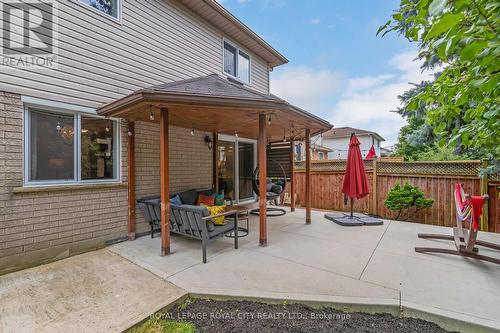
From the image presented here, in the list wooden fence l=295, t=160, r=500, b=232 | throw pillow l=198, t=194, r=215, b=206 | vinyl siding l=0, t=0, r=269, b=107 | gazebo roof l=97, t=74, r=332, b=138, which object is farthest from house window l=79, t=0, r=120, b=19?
wooden fence l=295, t=160, r=500, b=232

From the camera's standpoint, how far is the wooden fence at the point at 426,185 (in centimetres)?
583

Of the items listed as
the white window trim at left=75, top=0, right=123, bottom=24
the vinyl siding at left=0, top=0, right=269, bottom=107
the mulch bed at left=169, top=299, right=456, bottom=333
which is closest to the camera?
the mulch bed at left=169, top=299, right=456, bottom=333

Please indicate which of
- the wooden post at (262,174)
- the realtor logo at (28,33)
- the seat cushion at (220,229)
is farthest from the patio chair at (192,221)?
the realtor logo at (28,33)

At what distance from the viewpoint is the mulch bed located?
2.32 meters

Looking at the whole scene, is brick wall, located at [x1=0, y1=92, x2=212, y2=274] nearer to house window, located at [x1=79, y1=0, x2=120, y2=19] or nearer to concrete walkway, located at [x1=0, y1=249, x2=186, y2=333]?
concrete walkway, located at [x1=0, y1=249, x2=186, y2=333]

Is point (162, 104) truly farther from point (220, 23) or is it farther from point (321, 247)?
point (220, 23)

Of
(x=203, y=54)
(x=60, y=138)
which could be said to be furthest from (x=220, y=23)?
(x=60, y=138)

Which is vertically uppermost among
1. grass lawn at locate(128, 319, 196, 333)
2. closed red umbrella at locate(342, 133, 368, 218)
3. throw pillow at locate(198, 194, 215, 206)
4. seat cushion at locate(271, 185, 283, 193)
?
closed red umbrella at locate(342, 133, 368, 218)

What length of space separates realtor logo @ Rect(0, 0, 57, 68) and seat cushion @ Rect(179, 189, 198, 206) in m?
3.27

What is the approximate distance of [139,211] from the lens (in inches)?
195

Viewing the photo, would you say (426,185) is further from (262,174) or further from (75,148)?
(75,148)

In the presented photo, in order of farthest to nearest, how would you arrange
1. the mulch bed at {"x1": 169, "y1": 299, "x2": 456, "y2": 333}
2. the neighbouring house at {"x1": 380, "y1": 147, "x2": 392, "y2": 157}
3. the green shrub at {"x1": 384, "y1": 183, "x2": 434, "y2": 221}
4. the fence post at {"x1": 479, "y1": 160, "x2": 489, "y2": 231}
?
1. the neighbouring house at {"x1": 380, "y1": 147, "x2": 392, "y2": 157}
2. the green shrub at {"x1": 384, "y1": 183, "x2": 434, "y2": 221}
3. the fence post at {"x1": 479, "y1": 160, "x2": 489, "y2": 231}
4. the mulch bed at {"x1": 169, "y1": 299, "x2": 456, "y2": 333}

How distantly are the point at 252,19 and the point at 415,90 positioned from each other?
24.0ft

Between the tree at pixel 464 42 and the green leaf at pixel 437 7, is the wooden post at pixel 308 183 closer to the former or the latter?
the tree at pixel 464 42
